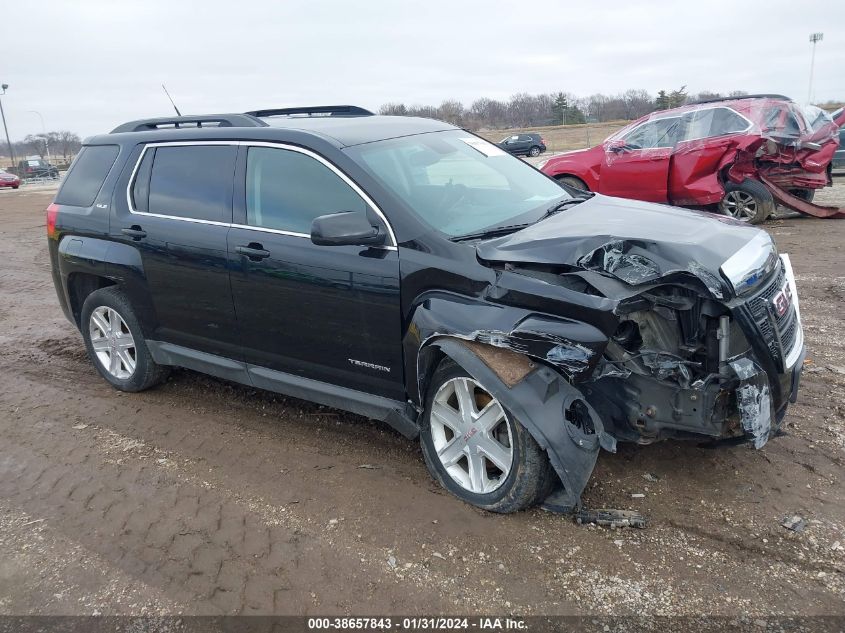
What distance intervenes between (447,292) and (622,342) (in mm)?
892

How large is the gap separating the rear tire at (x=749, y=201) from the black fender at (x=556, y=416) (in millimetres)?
7986

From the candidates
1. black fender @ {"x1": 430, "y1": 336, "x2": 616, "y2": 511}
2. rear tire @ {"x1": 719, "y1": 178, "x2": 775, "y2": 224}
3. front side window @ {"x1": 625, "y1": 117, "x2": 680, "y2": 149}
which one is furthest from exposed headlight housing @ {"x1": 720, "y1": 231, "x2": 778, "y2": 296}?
front side window @ {"x1": 625, "y1": 117, "x2": 680, "y2": 149}

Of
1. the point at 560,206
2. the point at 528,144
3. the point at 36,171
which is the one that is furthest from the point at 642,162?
the point at 36,171

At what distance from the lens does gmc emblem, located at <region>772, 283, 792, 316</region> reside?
320 centimetres

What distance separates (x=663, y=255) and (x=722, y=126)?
8018 millimetres

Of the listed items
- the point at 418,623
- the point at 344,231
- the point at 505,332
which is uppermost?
the point at 344,231

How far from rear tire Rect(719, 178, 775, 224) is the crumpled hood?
23.0 feet

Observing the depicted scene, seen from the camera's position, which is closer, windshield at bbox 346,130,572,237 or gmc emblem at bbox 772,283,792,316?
gmc emblem at bbox 772,283,792,316

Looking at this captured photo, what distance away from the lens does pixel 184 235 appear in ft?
14.0

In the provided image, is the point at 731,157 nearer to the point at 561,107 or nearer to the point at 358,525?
the point at 358,525

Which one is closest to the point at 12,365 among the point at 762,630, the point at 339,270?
the point at 339,270

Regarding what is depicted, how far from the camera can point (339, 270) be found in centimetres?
360

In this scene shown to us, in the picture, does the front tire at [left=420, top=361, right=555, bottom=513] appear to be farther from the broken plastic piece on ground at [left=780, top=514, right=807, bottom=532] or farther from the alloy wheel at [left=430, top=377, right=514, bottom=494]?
the broken plastic piece on ground at [left=780, top=514, right=807, bottom=532]

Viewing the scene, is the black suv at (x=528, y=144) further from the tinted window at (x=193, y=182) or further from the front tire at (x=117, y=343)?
the tinted window at (x=193, y=182)
